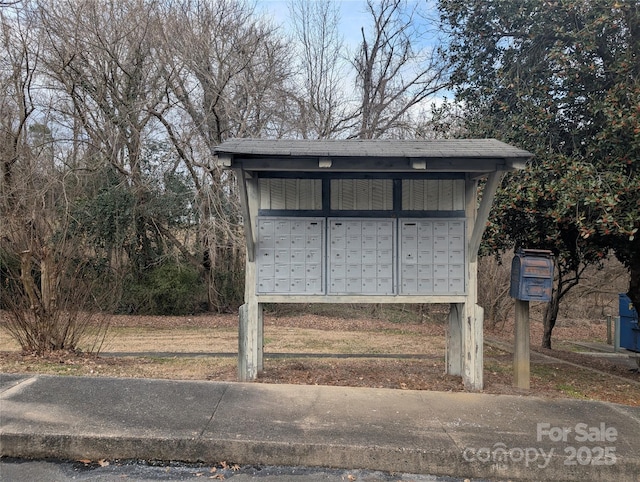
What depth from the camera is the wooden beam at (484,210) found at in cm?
561

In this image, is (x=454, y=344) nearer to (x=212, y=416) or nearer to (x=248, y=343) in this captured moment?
(x=248, y=343)

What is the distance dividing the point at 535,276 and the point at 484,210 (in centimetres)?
103

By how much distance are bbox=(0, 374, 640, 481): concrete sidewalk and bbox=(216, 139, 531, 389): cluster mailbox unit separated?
1.17m

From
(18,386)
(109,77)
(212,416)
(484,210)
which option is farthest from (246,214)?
(109,77)

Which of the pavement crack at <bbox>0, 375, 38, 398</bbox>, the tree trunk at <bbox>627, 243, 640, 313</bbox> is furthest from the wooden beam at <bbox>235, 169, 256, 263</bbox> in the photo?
the tree trunk at <bbox>627, 243, 640, 313</bbox>

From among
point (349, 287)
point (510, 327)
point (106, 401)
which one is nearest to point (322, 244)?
point (349, 287)

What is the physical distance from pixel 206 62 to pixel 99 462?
13.2 m

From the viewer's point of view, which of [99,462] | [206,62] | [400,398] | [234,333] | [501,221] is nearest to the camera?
[99,462]

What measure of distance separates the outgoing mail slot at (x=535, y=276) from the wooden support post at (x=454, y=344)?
0.94 meters

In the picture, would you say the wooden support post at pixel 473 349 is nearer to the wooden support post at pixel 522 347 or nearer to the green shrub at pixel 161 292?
the wooden support post at pixel 522 347

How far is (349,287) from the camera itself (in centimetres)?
599

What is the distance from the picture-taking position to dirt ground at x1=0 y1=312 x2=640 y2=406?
6277mm

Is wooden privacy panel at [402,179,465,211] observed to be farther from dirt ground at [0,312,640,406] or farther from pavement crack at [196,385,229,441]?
pavement crack at [196,385,229,441]

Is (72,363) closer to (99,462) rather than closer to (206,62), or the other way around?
(99,462)
